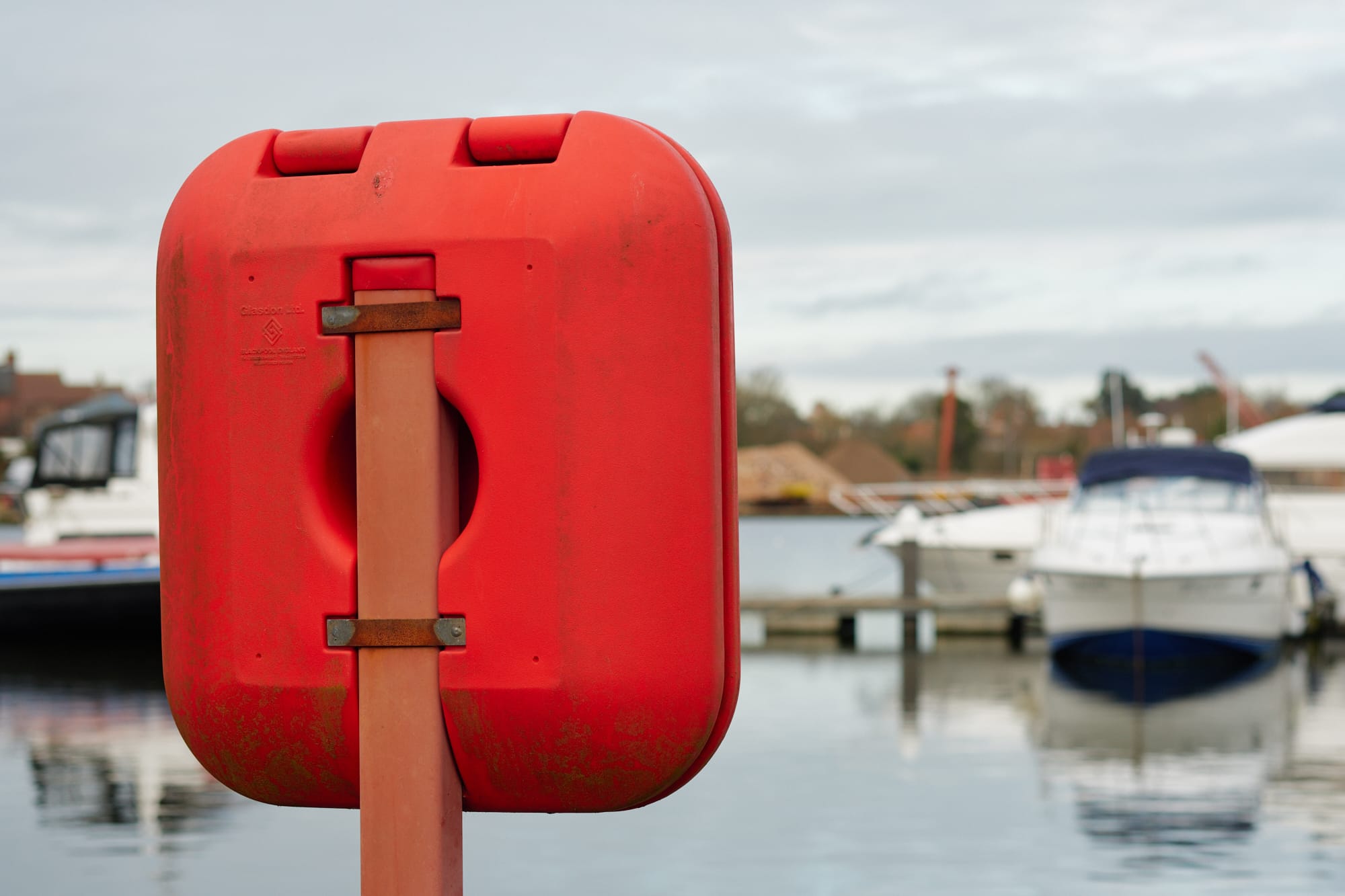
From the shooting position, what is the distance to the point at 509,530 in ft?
7.61

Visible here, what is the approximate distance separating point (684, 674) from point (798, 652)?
63.3 ft

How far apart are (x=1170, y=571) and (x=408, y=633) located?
16.5 meters

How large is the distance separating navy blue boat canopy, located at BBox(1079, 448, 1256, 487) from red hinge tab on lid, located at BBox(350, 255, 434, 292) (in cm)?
1849

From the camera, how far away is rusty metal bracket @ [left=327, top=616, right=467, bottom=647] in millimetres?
2342

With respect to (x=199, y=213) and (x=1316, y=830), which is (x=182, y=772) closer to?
(x=1316, y=830)

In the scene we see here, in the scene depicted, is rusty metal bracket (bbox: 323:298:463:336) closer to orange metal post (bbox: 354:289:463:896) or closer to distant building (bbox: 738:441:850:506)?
orange metal post (bbox: 354:289:463:896)

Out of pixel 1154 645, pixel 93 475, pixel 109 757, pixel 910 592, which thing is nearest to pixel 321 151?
pixel 109 757

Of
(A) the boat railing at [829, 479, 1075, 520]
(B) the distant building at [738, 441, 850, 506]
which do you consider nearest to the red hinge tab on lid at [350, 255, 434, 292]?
(A) the boat railing at [829, 479, 1075, 520]

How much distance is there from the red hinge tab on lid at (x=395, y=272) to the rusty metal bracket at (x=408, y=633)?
464mm

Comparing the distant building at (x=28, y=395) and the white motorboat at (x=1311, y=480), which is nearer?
the white motorboat at (x=1311, y=480)

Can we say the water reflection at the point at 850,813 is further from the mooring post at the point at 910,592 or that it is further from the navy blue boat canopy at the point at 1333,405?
the navy blue boat canopy at the point at 1333,405

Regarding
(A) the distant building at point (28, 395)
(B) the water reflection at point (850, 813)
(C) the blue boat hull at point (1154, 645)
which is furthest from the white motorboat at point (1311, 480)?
(A) the distant building at point (28, 395)

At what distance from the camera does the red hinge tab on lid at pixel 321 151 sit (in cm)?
246

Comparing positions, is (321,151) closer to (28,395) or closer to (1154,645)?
(1154,645)
